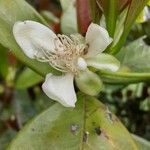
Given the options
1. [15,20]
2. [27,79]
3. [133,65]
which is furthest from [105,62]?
[27,79]

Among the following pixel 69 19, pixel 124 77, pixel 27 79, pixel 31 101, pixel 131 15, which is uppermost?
pixel 131 15

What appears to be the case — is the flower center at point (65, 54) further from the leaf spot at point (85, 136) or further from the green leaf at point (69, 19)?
the green leaf at point (69, 19)

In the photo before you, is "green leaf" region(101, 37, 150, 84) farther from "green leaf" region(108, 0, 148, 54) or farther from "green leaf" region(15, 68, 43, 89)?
"green leaf" region(15, 68, 43, 89)

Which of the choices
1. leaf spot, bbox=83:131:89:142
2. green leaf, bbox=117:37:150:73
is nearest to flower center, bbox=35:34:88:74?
leaf spot, bbox=83:131:89:142

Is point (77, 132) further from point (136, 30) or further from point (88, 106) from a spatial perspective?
point (136, 30)

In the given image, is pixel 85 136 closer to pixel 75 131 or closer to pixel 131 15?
pixel 75 131

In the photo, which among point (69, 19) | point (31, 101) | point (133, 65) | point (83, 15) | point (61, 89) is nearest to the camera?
point (61, 89)

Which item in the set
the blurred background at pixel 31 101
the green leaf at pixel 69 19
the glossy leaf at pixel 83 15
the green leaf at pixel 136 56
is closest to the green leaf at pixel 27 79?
the blurred background at pixel 31 101
